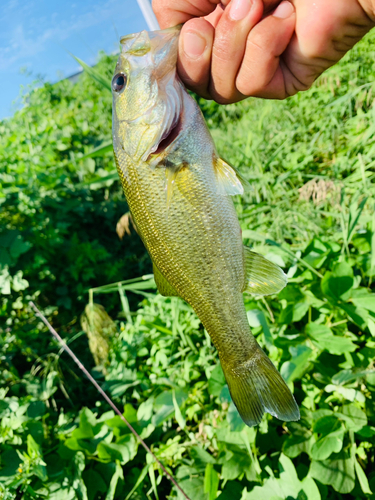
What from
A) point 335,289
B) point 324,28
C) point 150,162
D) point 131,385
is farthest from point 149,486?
point 324,28

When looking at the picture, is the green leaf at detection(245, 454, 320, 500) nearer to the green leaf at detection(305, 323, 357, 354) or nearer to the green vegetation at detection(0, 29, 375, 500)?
the green vegetation at detection(0, 29, 375, 500)

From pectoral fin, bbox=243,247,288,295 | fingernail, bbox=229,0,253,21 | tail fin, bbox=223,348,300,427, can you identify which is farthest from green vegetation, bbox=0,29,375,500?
fingernail, bbox=229,0,253,21

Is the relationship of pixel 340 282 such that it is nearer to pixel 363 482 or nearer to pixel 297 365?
pixel 297 365

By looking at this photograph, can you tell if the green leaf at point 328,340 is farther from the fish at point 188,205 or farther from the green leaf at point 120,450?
the green leaf at point 120,450

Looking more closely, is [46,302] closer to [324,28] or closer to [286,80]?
[286,80]

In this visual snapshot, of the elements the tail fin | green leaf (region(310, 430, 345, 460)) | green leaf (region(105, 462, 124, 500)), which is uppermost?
the tail fin

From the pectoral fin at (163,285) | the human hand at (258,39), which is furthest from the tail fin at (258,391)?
the human hand at (258,39)
